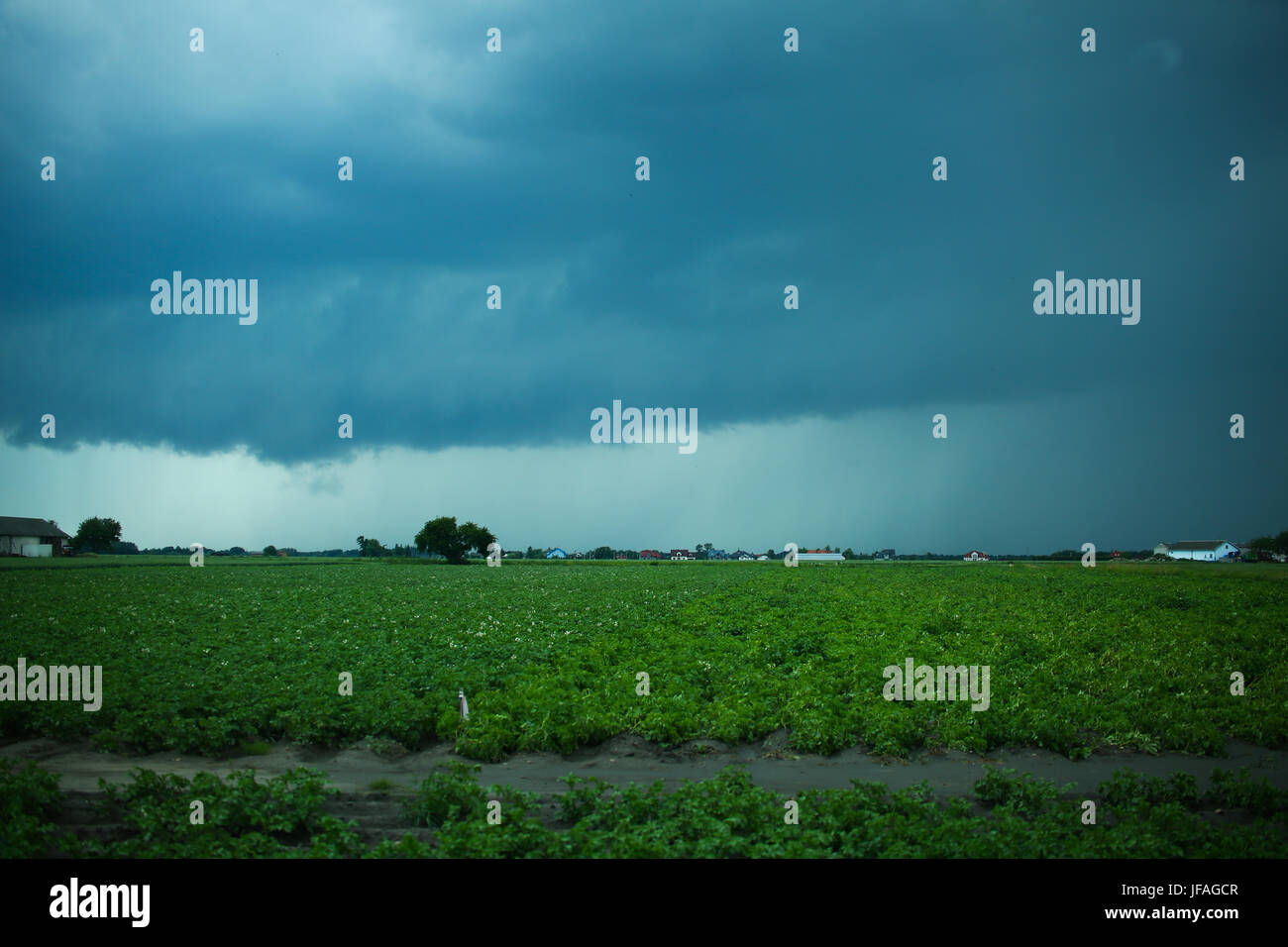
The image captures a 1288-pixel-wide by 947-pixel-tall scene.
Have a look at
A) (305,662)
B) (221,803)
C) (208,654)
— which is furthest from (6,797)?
(208,654)

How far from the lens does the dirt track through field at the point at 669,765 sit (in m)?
11.7

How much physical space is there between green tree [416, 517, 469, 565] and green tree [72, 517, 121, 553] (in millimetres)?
42689

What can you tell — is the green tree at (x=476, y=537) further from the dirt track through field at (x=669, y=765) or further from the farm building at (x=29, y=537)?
the dirt track through field at (x=669, y=765)

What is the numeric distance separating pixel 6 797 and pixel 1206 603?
145 ft

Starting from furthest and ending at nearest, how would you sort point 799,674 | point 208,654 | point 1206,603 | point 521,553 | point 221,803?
point 521,553, point 1206,603, point 208,654, point 799,674, point 221,803

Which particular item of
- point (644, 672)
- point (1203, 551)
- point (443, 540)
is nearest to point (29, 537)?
point (443, 540)

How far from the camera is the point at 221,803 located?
30.7 feet

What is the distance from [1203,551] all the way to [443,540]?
5419 inches

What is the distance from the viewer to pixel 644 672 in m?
18.2

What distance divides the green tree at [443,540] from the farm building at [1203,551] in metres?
122
